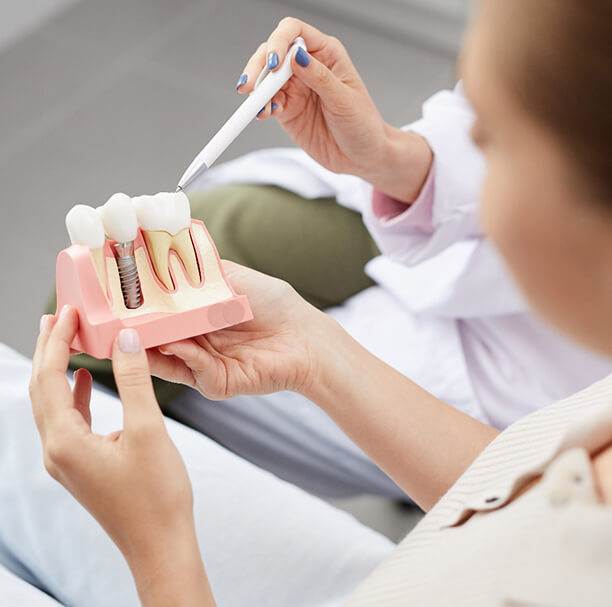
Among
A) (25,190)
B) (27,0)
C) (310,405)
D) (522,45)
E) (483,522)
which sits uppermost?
(27,0)

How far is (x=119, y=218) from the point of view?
0.71 metres

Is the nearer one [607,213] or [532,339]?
[607,213]

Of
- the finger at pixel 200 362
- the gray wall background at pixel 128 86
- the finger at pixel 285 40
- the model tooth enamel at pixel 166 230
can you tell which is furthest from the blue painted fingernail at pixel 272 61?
the gray wall background at pixel 128 86

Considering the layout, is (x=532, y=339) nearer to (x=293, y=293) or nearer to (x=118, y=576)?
(x=293, y=293)

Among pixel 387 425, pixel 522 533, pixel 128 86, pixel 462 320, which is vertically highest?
pixel 128 86

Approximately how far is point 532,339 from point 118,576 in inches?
24.3

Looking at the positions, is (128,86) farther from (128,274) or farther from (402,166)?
(128,274)

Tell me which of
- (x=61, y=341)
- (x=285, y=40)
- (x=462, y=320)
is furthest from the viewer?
(x=462, y=320)

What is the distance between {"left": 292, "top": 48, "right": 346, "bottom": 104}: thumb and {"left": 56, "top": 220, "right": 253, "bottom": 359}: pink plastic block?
0.86 feet

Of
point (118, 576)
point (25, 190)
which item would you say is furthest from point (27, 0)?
point (118, 576)

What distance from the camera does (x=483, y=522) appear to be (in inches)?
22.9

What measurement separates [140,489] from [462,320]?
0.68 metres

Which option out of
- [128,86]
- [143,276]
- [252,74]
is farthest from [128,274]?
[128,86]

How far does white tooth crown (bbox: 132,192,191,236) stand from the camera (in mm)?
734
